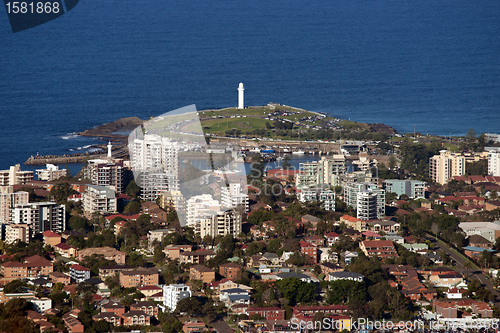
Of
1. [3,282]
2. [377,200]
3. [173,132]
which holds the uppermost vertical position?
[173,132]

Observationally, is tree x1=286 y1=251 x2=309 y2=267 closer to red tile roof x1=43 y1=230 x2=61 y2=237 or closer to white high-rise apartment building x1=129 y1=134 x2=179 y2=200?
red tile roof x1=43 y1=230 x2=61 y2=237

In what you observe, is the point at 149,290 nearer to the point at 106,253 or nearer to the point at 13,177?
the point at 106,253

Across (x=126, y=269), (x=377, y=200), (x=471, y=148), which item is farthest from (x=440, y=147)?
(x=126, y=269)

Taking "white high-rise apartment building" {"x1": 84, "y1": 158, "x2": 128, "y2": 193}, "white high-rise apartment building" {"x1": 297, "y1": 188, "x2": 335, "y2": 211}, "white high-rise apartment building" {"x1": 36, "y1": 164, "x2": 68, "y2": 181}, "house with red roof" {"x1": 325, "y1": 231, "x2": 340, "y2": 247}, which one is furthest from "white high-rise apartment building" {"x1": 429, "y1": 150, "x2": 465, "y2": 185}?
"white high-rise apartment building" {"x1": 36, "y1": 164, "x2": 68, "y2": 181}

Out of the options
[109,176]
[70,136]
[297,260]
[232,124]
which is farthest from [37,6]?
[297,260]

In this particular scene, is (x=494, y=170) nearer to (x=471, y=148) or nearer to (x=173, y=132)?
(x=471, y=148)
